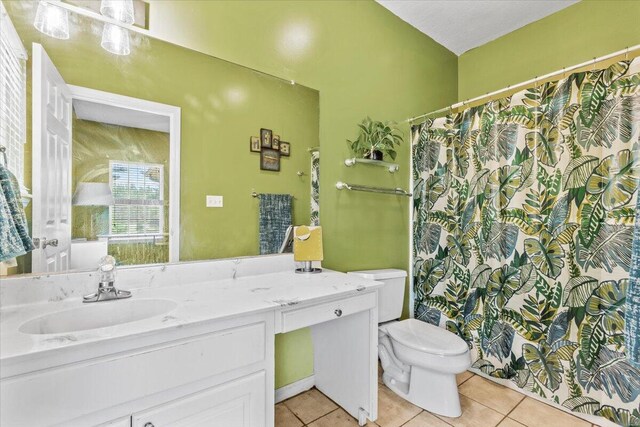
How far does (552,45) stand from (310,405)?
301 cm

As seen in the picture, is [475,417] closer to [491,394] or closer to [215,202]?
[491,394]

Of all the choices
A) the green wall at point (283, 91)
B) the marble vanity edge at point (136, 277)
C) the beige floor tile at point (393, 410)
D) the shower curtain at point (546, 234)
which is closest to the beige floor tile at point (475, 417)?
the beige floor tile at point (393, 410)

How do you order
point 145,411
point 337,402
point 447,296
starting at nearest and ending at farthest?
point 145,411 < point 337,402 < point 447,296

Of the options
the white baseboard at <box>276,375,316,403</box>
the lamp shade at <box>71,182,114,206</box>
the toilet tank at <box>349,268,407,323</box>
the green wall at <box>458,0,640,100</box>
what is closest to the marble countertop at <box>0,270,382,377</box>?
the lamp shade at <box>71,182,114,206</box>

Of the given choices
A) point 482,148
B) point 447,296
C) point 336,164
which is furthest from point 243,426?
point 482,148

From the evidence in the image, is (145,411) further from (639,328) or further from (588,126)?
(588,126)

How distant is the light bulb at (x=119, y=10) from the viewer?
1.26 m

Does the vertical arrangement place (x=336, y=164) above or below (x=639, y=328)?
above

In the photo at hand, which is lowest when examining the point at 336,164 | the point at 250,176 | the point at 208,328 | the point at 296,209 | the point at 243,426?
the point at 243,426

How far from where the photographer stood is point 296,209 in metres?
1.81

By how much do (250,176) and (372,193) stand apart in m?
0.93

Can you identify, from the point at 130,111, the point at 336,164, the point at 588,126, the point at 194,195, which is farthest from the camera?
the point at 336,164

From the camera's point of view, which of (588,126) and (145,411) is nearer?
(145,411)

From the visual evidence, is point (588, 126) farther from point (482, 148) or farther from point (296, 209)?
point (296, 209)
